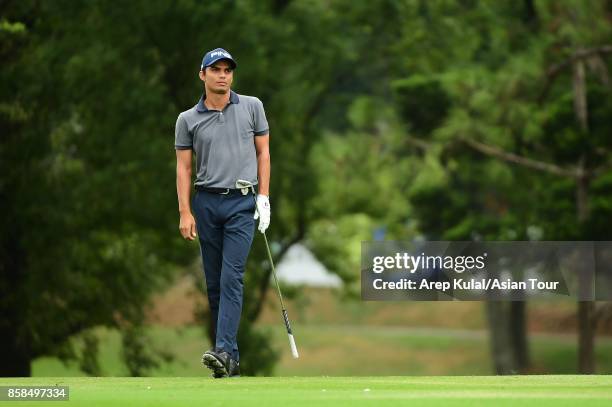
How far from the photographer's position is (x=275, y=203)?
28.2 m

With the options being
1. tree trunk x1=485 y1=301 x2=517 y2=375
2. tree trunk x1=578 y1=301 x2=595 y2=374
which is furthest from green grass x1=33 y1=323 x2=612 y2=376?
tree trunk x1=578 y1=301 x2=595 y2=374

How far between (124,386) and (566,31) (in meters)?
20.2

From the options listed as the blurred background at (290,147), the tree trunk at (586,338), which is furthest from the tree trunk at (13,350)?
the tree trunk at (586,338)

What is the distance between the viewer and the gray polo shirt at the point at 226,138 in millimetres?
9344

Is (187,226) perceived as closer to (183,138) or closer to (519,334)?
(183,138)

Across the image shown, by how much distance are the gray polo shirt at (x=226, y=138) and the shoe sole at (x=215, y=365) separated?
1.01 metres

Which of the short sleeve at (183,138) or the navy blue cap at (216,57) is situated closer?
the navy blue cap at (216,57)

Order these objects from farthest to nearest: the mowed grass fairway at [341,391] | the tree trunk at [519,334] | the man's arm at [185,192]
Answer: the tree trunk at [519,334], the man's arm at [185,192], the mowed grass fairway at [341,391]

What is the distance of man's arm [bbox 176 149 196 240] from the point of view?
953 centimetres

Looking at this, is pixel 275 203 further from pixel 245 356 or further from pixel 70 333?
pixel 70 333

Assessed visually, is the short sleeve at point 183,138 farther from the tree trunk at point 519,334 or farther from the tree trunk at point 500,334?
the tree trunk at point 500,334

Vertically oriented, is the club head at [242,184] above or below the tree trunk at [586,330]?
above

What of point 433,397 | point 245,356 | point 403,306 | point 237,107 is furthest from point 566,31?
point 403,306

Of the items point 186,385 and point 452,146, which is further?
point 452,146
